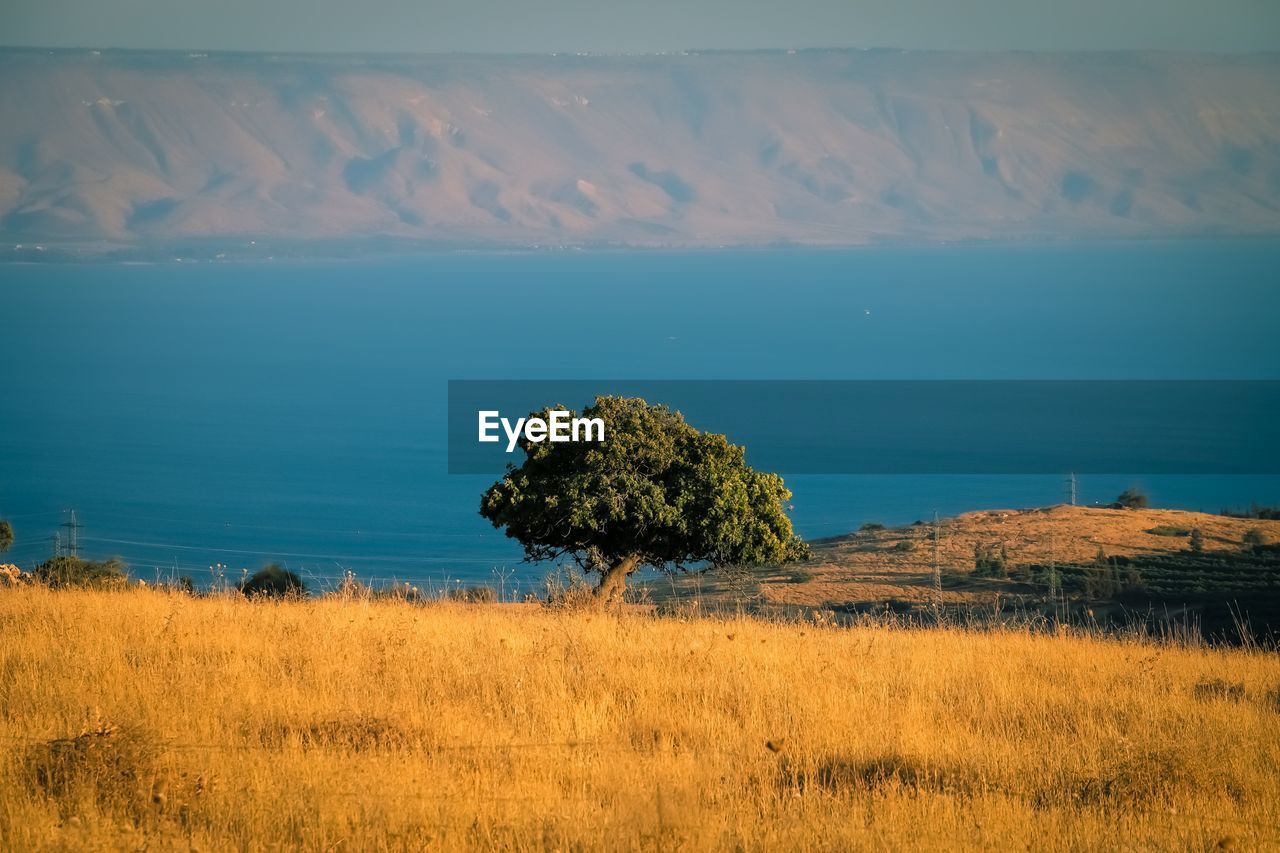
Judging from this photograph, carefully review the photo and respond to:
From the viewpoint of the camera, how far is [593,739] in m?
9.12

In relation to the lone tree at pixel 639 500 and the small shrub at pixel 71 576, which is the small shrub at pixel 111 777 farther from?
the lone tree at pixel 639 500

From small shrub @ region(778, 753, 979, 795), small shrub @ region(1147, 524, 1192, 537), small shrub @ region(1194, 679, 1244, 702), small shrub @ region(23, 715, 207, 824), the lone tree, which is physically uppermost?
the lone tree

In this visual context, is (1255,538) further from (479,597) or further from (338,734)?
(338,734)

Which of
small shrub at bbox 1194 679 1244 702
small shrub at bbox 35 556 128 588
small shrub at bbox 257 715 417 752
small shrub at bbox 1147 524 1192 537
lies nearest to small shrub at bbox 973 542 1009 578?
small shrub at bbox 1147 524 1192 537

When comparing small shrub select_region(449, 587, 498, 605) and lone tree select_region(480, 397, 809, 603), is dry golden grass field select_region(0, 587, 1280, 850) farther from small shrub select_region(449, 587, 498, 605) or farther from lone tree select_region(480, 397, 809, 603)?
lone tree select_region(480, 397, 809, 603)

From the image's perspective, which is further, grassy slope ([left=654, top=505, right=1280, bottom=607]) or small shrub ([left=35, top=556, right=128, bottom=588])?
grassy slope ([left=654, top=505, right=1280, bottom=607])

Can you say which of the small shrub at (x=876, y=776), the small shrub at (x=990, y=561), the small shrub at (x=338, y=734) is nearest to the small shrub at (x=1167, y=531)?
the small shrub at (x=990, y=561)

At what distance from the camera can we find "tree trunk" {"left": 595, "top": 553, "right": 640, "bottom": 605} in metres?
19.2

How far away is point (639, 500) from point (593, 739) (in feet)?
34.0

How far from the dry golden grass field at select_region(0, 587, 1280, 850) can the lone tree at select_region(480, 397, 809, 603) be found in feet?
19.8

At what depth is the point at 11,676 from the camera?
10133 millimetres

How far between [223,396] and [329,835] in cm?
19566

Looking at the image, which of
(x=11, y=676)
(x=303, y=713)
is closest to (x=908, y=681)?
(x=303, y=713)

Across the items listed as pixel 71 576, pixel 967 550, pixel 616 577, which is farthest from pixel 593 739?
pixel 967 550
